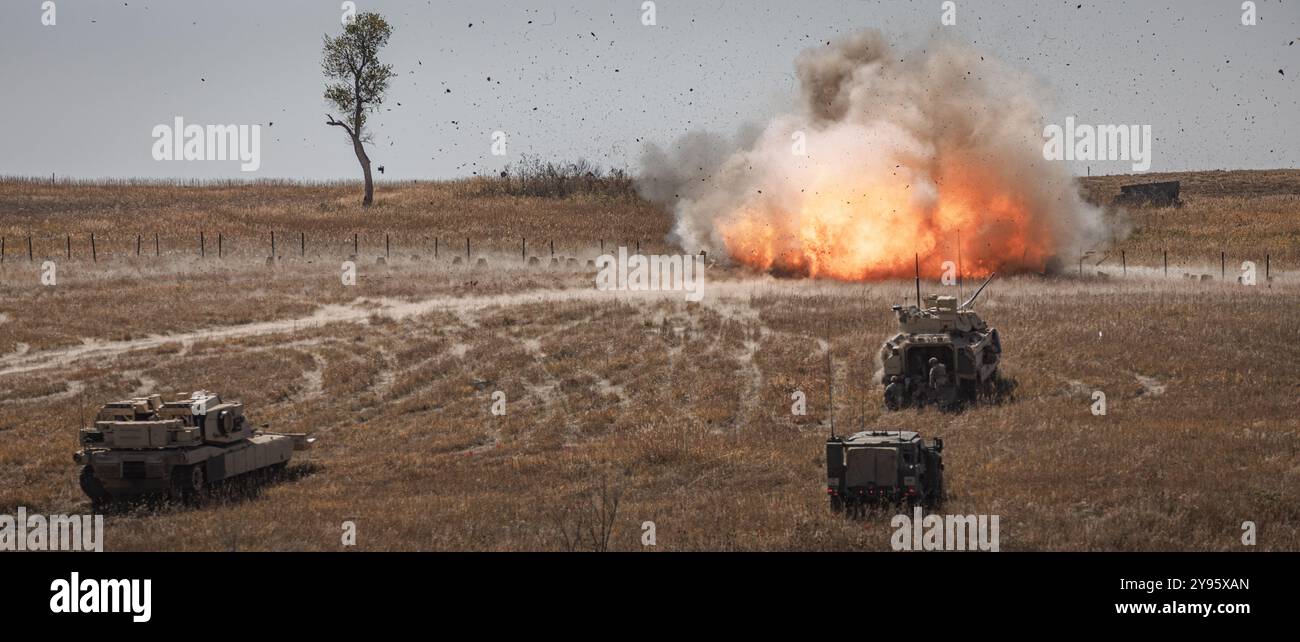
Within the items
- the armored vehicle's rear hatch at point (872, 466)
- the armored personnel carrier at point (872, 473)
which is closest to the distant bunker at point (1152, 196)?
the armored personnel carrier at point (872, 473)

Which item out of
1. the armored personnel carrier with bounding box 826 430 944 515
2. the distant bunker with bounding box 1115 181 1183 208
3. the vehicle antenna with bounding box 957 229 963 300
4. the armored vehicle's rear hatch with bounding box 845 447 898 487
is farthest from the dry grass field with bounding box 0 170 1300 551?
the distant bunker with bounding box 1115 181 1183 208

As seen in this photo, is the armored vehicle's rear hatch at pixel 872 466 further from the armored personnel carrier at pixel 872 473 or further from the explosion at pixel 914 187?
the explosion at pixel 914 187

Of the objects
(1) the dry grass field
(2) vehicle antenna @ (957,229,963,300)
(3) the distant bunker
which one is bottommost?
(1) the dry grass field

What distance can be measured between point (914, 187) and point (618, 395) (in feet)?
74.3

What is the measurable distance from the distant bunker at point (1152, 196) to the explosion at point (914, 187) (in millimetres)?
27148

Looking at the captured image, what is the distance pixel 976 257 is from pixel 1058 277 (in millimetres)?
3226

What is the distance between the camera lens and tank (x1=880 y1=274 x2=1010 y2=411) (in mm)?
32562

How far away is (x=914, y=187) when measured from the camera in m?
55.0

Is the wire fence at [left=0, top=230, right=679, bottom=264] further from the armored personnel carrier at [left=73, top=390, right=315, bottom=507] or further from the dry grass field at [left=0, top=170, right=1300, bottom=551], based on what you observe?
the armored personnel carrier at [left=73, top=390, right=315, bottom=507]

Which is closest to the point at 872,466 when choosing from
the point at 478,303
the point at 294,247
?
the point at 478,303

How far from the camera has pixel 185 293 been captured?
5319 cm

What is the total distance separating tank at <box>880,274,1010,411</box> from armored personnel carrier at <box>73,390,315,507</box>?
1471 centimetres

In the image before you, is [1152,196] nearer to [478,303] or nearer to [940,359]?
[478,303]
